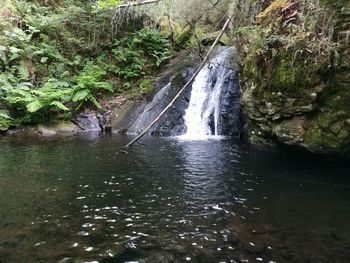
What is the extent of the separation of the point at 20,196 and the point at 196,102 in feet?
27.7

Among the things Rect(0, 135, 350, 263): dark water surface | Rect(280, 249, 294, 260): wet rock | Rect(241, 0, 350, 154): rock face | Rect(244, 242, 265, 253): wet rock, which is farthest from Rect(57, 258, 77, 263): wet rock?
Rect(241, 0, 350, 154): rock face

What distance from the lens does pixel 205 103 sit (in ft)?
45.4

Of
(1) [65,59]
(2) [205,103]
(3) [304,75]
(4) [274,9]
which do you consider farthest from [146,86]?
(3) [304,75]

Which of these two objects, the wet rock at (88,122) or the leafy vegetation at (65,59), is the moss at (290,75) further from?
the wet rock at (88,122)

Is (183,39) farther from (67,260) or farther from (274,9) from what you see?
(67,260)

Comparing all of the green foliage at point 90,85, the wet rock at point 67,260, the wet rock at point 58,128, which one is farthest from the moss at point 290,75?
the wet rock at point 58,128

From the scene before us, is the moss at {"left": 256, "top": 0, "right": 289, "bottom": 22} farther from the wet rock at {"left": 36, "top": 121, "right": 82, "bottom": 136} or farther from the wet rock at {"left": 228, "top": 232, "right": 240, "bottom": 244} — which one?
the wet rock at {"left": 36, "top": 121, "right": 82, "bottom": 136}

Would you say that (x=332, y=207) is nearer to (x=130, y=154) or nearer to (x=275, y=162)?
(x=275, y=162)

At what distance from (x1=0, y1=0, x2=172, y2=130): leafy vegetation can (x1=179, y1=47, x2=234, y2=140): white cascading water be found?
242cm

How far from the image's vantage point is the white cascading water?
1325 centimetres

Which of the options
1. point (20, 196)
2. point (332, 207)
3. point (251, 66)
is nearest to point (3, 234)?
point (20, 196)

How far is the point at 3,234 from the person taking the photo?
509cm

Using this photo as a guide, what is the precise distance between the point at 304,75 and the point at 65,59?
11027mm

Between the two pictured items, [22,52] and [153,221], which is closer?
[153,221]
